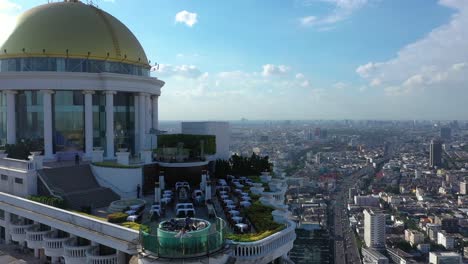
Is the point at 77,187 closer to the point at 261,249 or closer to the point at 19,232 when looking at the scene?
the point at 19,232

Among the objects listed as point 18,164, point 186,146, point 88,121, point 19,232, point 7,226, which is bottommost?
point 7,226

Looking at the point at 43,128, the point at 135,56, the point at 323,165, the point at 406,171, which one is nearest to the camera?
the point at 43,128

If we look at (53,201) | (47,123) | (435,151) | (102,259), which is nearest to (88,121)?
(47,123)

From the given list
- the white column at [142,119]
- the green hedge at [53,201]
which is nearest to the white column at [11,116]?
the white column at [142,119]

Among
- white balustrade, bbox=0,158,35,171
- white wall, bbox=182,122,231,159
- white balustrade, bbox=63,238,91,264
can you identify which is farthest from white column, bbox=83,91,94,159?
white balustrade, bbox=63,238,91,264

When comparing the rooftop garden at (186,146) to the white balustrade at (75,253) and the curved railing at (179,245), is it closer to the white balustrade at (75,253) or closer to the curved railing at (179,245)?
the white balustrade at (75,253)

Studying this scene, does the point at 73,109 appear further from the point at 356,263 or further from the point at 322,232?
the point at 322,232

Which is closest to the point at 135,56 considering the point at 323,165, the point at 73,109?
the point at 73,109
